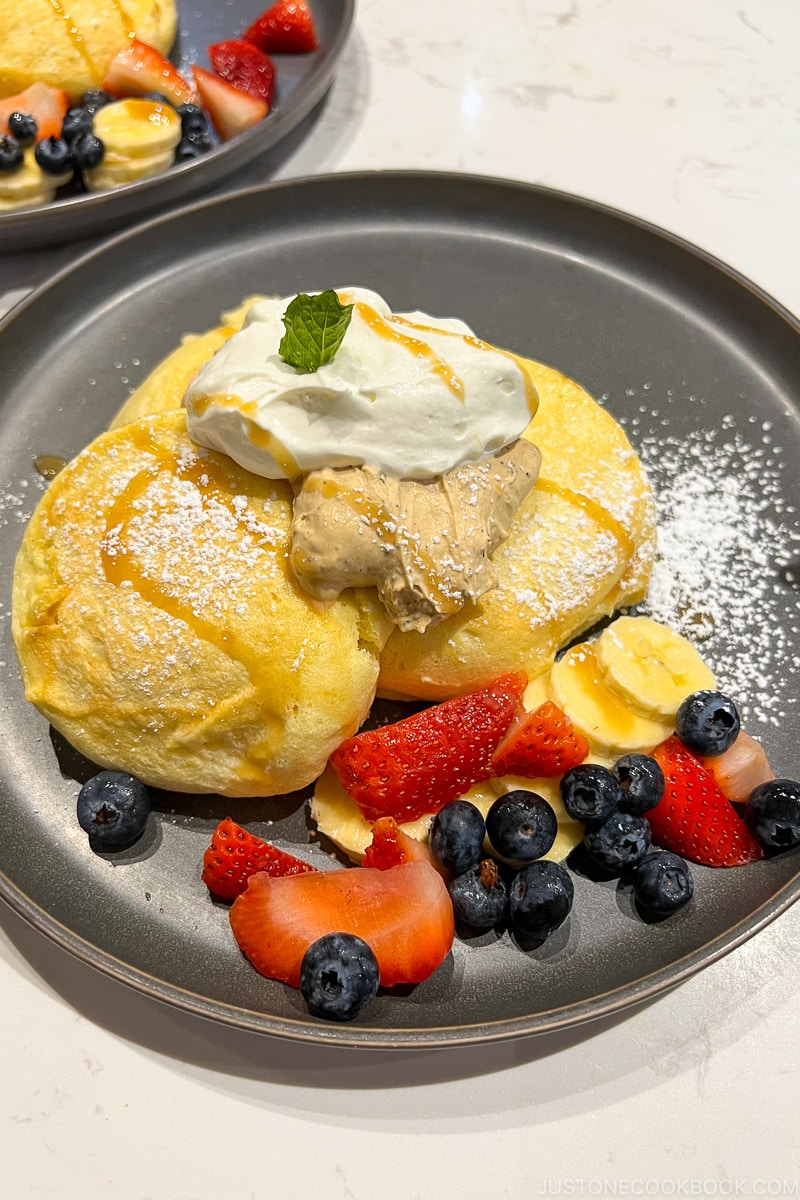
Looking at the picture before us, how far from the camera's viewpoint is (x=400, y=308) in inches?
92.0

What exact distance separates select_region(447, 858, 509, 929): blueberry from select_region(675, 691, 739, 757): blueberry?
437 millimetres

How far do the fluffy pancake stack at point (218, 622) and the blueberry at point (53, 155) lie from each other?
3.40 feet

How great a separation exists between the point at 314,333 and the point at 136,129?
129 centimetres

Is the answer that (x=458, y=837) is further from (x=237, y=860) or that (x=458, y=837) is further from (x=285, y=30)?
(x=285, y=30)

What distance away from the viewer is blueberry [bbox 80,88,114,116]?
252 centimetres

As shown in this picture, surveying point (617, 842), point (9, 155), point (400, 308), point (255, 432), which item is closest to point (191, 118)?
point (9, 155)

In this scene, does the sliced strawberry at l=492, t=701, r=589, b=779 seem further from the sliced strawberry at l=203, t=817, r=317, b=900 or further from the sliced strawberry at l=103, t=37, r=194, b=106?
the sliced strawberry at l=103, t=37, r=194, b=106

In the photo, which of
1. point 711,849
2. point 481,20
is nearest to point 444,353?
point 711,849

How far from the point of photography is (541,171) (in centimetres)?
291

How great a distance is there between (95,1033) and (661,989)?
956 millimetres

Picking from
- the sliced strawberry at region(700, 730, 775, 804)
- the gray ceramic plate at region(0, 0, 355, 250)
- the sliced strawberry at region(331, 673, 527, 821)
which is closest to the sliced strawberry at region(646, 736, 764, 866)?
the sliced strawberry at region(700, 730, 775, 804)

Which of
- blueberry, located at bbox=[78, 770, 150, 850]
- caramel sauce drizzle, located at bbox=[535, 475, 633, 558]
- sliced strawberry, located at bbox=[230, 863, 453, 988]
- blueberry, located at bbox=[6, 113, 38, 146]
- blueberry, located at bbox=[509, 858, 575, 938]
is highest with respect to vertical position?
blueberry, located at bbox=[6, 113, 38, 146]

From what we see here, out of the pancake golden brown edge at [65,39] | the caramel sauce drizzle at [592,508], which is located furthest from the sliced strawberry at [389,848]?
the pancake golden brown edge at [65,39]

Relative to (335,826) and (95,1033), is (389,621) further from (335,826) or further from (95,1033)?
(95,1033)
